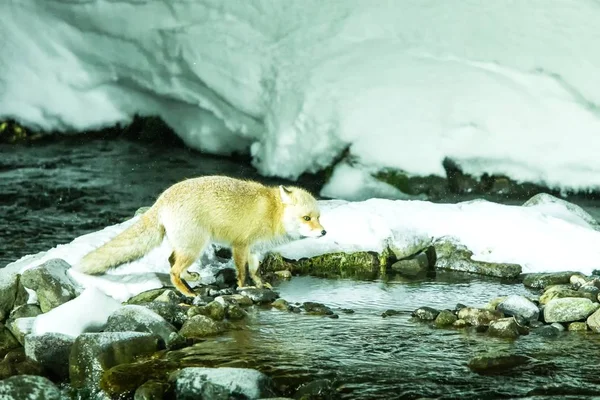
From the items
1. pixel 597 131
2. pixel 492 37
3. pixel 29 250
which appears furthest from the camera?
pixel 492 37

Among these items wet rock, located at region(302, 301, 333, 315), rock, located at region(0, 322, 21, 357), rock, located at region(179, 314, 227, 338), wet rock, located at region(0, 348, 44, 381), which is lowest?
wet rock, located at region(0, 348, 44, 381)

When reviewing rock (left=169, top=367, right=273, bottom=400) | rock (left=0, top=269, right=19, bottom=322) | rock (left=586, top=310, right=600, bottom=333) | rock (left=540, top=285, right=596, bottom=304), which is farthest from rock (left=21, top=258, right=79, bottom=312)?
rock (left=586, top=310, right=600, bottom=333)

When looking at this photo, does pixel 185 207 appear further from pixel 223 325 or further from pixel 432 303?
pixel 432 303

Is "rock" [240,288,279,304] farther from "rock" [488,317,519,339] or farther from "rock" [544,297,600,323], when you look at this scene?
"rock" [544,297,600,323]

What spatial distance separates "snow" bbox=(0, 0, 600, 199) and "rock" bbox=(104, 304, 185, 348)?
6.82 m

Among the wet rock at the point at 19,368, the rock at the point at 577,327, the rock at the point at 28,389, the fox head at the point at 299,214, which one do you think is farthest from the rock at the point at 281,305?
the rock at the point at 28,389

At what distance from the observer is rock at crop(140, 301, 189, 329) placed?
6.85 meters

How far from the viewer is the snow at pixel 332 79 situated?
1316 centimetres

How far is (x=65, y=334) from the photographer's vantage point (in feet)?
20.2

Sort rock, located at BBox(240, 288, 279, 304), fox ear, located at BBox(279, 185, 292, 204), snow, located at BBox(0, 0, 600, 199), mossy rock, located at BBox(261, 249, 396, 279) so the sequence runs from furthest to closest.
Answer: snow, located at BBox(0, 0, 600, 199), mossy rock, located at BBox(261, 249, 396, 279), fox ear, located at BBox(279, 185, 292, 204), rock, located at BBox(240, 288, 279, 304)

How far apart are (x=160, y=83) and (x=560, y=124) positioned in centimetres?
743

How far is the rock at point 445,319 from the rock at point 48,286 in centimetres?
309

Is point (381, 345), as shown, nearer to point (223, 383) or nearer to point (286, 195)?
point (223, 383)

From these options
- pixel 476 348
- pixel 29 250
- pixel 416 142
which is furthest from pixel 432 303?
pixel 416 142
